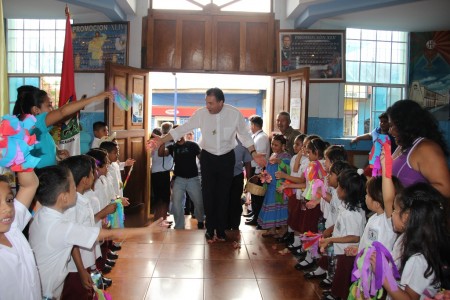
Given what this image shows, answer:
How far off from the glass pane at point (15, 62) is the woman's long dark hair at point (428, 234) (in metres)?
6.53

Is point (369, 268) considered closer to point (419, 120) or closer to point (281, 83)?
point (419, 120)

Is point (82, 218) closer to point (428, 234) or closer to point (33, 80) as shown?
point (428, 234)

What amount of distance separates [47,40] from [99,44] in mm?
1035

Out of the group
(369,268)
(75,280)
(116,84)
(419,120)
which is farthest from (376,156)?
(116,84)

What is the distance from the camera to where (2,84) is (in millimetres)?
2846

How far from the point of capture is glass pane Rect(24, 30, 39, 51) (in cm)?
689

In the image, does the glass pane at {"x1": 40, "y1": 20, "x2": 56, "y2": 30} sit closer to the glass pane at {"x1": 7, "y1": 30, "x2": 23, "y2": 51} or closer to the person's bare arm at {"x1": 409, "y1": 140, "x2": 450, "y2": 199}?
the glass pane at {"x1": 7, "y1": 30, "x2": 23, "y2": 51}

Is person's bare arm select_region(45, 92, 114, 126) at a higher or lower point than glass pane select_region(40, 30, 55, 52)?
lower

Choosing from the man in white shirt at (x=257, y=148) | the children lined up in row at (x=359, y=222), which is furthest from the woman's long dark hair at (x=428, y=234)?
the man in white shirt at (x=257, y=148)

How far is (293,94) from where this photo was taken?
6215 mm

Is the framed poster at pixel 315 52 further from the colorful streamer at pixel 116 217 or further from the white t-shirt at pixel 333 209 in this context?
the colorful streamer at pixel 116 217

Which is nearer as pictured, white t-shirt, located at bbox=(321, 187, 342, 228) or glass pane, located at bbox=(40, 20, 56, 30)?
white t-shirt, located at bbox=(321, 187, 342, 228)

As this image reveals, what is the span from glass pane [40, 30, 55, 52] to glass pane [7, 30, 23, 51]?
0.33 m

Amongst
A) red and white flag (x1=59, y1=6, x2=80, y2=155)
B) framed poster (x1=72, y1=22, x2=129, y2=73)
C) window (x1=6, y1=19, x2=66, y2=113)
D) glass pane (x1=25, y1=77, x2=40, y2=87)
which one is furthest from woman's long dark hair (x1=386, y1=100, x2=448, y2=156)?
glass pane (x1=25, y1=77, x2=40, y2=87)
